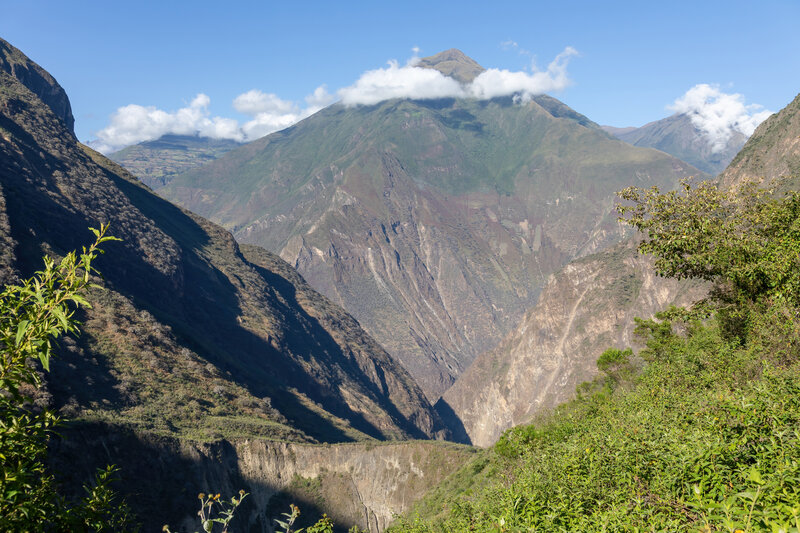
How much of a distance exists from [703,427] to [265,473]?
60.6 m

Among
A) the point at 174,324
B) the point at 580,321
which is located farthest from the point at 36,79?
the point at 580,321

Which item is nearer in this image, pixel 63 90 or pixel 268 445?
pixel 268 445

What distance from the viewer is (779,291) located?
19438 millimetres

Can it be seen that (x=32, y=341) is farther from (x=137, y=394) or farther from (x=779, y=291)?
(x=137, y=394)

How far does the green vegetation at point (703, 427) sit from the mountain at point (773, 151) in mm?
91229

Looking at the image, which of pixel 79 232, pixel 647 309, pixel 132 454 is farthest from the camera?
pixel 647 309

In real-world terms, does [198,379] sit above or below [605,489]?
below

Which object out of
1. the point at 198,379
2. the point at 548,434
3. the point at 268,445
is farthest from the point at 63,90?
the point at 548,434

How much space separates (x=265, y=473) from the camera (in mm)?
62000

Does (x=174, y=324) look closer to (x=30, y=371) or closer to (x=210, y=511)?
(x=210, y=511)

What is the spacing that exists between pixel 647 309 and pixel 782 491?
520 ft

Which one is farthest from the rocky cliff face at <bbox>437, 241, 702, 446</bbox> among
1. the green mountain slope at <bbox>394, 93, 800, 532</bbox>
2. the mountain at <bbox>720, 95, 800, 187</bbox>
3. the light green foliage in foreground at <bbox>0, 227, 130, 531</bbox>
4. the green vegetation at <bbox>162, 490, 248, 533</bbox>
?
the light green foliage in foreground at <bbox>0, 227, 130, 531</bbox>

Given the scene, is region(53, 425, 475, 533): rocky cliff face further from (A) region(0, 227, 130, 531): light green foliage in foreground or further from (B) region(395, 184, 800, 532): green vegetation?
(A) region(0, 227, 130, 531): light green foliage in foreground

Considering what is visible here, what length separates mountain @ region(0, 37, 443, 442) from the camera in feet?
193
